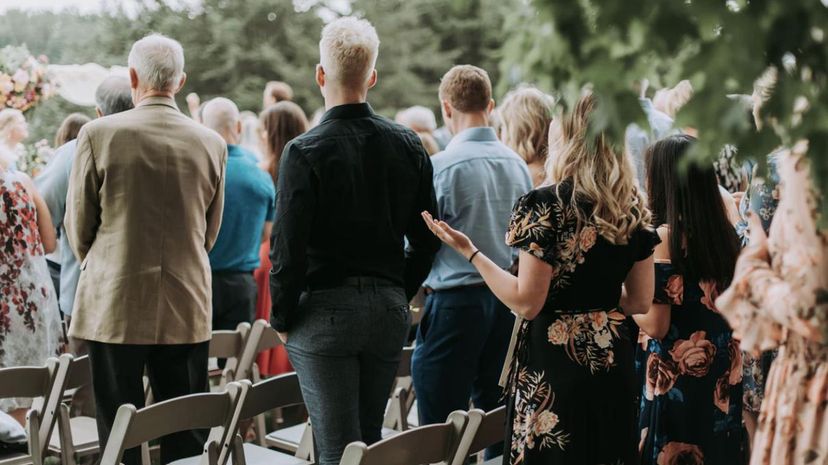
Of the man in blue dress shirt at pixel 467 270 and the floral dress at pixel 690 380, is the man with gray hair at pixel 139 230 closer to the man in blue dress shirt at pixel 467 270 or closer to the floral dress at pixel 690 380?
the man in blue dress shirt at pixel 467 270

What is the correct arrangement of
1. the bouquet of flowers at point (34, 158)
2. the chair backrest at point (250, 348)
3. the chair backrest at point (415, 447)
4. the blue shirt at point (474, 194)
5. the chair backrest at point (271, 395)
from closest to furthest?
the chair backrest at point (415, 447)
the chair backrest at point (271, 395)
the blue shirt at point (474, 194)
the chair backrest at point (250, 348)
the bouquet of flowers at point (34, 158)

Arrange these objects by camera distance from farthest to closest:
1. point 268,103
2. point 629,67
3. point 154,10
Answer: point 154,10 < point 268,103 < point 629,67

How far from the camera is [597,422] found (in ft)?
9.89

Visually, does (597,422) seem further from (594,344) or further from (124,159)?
(124,159)

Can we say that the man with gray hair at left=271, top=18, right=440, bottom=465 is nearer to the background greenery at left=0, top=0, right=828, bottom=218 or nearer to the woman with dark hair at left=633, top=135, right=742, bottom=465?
the woman with dark hair at left=633, top=135, right=742, bottom=465

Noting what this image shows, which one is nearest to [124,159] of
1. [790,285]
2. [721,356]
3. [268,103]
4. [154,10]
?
[721,356]

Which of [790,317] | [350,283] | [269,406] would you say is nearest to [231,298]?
[269,406]

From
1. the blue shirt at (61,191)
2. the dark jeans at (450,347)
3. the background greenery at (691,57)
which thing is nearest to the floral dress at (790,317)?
the background greenery at (691,57)

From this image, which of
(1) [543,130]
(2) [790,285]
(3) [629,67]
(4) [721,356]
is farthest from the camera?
(1) [543,130]

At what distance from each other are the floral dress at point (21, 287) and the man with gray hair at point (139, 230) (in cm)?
103

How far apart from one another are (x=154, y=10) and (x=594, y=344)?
18317mm

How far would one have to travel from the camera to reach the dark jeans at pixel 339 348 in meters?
3.20

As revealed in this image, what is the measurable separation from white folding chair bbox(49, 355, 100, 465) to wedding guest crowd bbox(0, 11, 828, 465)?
102 millimetres

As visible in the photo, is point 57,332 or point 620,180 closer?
point 620,180
